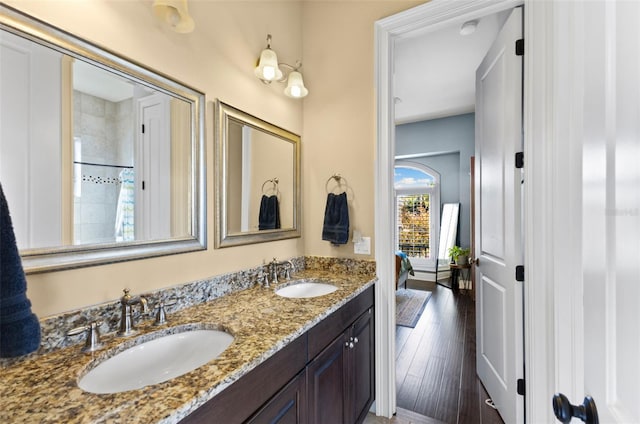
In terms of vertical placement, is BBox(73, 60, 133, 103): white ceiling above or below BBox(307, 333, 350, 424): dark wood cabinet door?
above

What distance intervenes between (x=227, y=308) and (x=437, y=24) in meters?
2.03

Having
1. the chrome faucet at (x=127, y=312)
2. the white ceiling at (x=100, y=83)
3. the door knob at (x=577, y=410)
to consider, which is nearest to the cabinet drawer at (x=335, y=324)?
the chrome faucet at (x=127, y=312)

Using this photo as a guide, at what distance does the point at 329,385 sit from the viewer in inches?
50.3

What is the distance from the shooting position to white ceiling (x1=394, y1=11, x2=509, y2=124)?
105 inches

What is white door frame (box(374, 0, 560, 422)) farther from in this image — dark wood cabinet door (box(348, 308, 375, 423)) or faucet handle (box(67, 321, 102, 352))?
faucet handle (box(67, 321, 102, 352))

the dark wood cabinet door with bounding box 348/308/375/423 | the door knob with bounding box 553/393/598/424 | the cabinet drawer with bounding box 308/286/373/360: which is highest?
the door knob with bounding box 553/393/598/424

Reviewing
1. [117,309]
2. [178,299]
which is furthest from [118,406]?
[178,299]

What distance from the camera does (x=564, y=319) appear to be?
810 mm

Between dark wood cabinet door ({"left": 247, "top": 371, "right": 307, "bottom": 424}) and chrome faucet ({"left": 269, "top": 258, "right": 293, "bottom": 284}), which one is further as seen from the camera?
chrome faucet ({"left": 269, "top": 258, "right": 293, "bottom": 284})

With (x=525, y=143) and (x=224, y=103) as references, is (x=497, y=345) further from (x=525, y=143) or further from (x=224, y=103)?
(x=224, y=103)

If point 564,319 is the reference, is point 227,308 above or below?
below

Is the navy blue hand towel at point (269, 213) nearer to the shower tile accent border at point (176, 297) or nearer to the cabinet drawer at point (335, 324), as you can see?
the shower tile accent border at point (176, 297)

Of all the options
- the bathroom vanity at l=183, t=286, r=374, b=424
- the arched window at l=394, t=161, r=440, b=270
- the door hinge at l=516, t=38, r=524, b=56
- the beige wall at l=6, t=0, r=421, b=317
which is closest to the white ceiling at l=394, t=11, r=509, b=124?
the beige wall at l=6, t=0, r=421, b=317

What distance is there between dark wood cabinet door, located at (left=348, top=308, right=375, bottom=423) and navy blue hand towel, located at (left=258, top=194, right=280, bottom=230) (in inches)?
31.8
